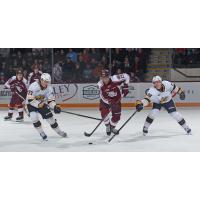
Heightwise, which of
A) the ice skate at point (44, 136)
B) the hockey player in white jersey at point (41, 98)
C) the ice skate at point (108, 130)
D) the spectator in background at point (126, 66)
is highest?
the spectator in background at point (126, 66)

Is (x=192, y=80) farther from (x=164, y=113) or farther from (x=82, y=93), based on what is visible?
(x=82, y=93)

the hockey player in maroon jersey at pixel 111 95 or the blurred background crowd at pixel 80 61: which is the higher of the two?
the blurred background crowd at pixel 80 61

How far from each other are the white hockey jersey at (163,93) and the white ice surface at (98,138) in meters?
0.49

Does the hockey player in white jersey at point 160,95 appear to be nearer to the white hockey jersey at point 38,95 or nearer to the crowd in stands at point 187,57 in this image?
the white hockey jersey at point 38,95

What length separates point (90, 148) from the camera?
4.89 metres

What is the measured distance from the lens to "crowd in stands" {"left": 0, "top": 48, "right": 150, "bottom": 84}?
7730mm

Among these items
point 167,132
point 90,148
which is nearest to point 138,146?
point 90,148

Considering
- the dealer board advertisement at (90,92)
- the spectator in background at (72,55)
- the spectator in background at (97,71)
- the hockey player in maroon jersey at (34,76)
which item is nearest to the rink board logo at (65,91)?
the dealer board advertisement at (90,92)

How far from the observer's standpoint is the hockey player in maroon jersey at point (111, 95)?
5.16m

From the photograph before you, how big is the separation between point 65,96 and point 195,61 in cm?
253

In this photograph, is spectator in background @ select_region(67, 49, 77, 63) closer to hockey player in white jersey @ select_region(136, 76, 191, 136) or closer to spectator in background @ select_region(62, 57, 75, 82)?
spectator in background @ select_region(62, 57, 75, 82)

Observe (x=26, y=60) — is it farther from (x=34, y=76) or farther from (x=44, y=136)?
(x=44, y=136)

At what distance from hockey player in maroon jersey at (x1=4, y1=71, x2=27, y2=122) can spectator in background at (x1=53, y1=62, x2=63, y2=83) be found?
1.15 meters

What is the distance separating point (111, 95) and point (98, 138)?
0.56 meters
